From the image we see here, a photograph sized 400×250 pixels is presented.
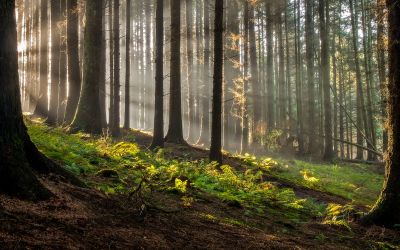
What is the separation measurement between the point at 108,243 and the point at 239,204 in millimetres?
4457

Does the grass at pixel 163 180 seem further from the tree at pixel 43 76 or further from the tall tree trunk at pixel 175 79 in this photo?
the tree at pixel 43 76

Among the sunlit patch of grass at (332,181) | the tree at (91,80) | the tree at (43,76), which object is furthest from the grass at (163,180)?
the tree at (43,76)

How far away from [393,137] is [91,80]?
430 inches

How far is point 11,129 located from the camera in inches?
175

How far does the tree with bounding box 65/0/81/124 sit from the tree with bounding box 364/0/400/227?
13370 mm

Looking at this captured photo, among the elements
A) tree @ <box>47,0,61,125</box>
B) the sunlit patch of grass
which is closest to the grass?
the sunlit patch of grass

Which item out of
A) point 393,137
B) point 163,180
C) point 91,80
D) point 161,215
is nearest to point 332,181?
point 393,137

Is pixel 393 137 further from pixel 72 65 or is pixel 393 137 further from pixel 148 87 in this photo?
pixel 148 87

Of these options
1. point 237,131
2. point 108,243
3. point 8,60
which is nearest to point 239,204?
point 108,243

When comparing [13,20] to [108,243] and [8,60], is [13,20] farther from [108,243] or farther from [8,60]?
[108,243]

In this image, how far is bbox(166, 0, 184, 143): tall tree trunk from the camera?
58.3 feet

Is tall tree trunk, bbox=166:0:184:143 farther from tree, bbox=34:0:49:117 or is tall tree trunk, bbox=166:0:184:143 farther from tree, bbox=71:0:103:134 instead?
tree, bbox=34:0:49:117

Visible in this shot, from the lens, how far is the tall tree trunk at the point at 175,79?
1777 cm

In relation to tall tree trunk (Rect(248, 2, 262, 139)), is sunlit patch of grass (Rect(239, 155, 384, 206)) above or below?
below
